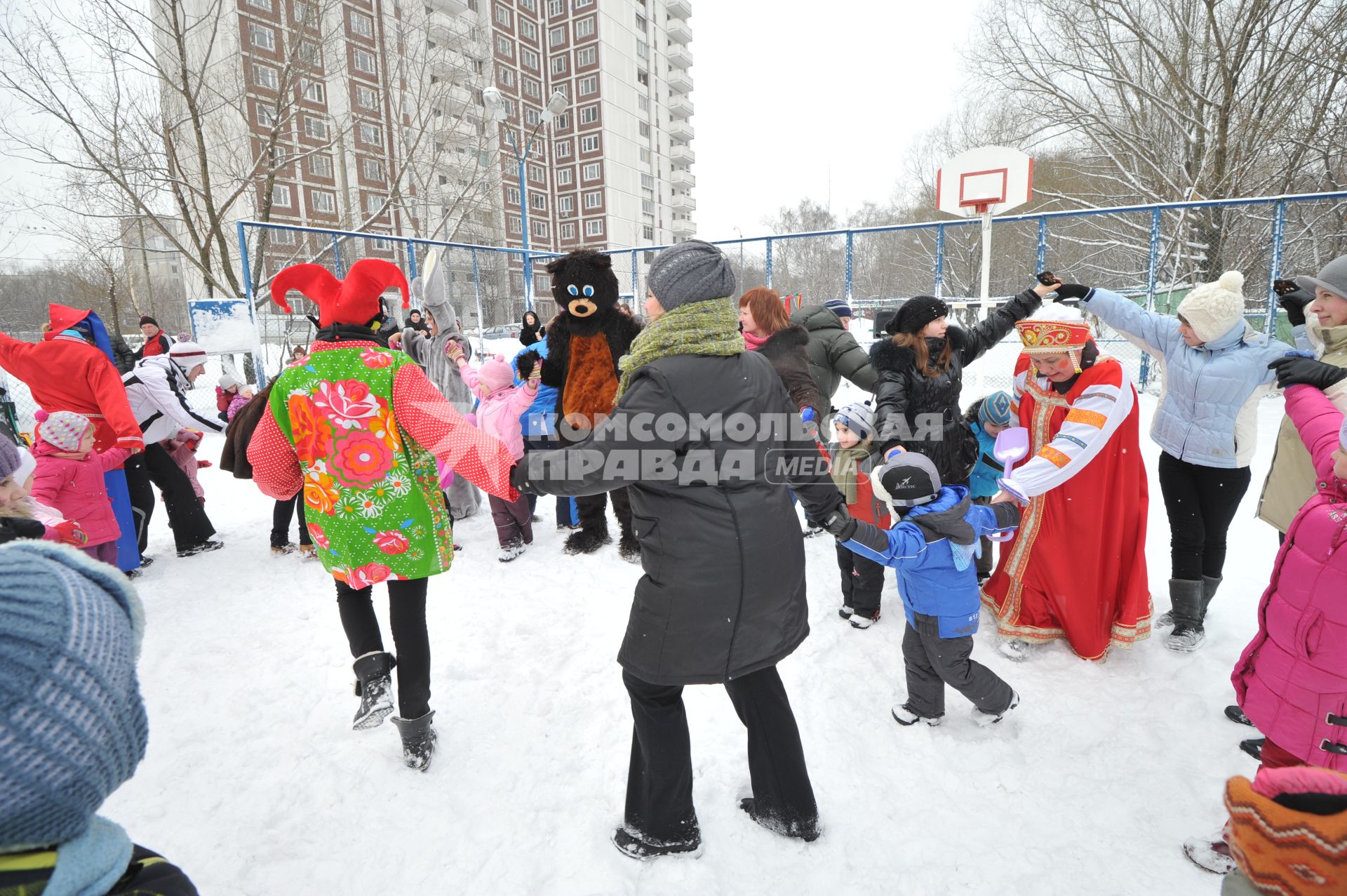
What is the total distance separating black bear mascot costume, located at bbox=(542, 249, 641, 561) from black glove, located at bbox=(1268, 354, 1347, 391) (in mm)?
2963

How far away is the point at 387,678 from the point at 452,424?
1.29 m

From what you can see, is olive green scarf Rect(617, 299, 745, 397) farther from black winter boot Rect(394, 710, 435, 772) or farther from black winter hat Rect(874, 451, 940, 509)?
black winter boot Rect(394, 710, 435, 772)

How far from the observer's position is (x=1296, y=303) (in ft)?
9.68

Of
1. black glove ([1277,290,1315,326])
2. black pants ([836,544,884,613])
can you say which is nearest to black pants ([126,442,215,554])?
black pants ([836,544,884,613])

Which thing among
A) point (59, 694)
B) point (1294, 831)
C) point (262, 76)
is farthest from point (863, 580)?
point (262, 76)

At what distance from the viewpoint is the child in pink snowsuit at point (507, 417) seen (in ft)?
15.6

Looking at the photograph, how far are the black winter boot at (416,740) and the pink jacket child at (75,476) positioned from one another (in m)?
2.66

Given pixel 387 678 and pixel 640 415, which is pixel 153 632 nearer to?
pixel 387 678

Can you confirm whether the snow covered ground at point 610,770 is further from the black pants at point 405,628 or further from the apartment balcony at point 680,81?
the apartment balcony at point 680,81

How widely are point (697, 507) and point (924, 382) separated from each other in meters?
2.15

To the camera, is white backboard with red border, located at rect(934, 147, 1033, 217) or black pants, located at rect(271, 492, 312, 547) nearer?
black pants, located at rect(271, 492, 312, 547)

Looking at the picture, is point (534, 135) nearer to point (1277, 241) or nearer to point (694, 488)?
point (1277, 241)

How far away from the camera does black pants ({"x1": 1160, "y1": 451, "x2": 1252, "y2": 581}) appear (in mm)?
3148

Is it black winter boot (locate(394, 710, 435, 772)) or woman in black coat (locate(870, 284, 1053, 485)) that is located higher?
woman in black coat (locate(870, 284, 1053, 485))
